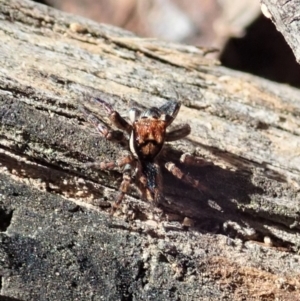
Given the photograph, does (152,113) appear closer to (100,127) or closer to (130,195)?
(100,127)

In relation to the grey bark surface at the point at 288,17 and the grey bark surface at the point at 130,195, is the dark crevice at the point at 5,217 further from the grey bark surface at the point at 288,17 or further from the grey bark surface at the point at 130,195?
the grey bark surface at the point at 288,17

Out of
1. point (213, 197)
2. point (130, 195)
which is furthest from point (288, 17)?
point (130, 195)

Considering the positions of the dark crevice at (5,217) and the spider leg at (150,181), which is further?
the spider leg at (150,181)

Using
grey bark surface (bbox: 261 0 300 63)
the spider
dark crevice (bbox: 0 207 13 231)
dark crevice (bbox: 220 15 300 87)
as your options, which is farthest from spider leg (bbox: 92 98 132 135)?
dark crevice (bbox: 220 15 300 87)

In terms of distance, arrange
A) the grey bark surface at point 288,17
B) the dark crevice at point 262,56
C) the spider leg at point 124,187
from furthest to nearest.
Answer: the dark crevice at point 262,56 < the spider leg at point 124,187 < the grey bark surface at point 288,17

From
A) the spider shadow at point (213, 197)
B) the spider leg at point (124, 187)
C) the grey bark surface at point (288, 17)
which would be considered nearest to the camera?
the grey bark surface at point (288, 17)

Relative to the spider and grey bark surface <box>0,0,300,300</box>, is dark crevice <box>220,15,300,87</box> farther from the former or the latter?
the spider

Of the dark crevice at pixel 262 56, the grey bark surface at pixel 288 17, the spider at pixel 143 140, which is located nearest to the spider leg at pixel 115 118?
the spider at pixel 143 140

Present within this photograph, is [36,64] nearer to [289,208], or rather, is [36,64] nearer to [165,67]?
[165,67]
